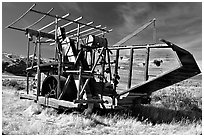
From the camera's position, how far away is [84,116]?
763 centimetres

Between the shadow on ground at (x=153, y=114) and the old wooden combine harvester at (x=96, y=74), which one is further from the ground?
the old wooden combine harvester at (x=96, y=74)

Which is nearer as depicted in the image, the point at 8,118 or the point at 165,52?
the point at 165,52

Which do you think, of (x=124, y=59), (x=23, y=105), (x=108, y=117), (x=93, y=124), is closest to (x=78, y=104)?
(x=93, y=124)

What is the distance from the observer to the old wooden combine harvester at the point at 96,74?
23.4 ft

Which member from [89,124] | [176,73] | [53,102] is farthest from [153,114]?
[53,102]

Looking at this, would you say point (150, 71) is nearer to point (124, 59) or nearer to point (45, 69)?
point (124, 59)

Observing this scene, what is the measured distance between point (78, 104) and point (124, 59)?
97.2 inches

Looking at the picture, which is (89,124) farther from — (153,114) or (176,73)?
(153,114)

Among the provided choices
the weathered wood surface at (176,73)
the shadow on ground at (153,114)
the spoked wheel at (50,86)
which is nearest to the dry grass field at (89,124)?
the shadow on ground at (153,114)

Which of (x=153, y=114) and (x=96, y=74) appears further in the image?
(x=153, y=114)

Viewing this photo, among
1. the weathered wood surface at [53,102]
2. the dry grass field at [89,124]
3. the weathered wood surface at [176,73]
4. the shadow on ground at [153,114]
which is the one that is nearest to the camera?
the dry grass field at [89,124]

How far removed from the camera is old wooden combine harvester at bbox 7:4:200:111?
23.4ft

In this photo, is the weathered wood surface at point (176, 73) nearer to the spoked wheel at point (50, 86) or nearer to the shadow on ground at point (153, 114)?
the shadow on ground at point (153, 114)

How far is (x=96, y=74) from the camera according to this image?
7.65 meters
